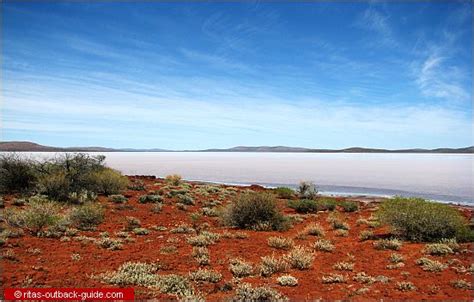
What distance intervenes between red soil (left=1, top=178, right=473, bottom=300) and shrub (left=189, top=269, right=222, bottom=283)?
22 centimetres

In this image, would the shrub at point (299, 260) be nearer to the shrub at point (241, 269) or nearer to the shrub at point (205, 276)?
the shrub at point (241, 269)

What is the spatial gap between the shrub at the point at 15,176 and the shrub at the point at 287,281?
726 inches

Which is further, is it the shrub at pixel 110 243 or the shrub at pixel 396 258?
the shrub at pixel 110 243

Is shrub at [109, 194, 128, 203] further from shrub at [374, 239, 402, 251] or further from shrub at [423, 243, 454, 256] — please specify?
shrub at [423, 243, 454, 256]

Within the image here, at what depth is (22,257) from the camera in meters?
8.62

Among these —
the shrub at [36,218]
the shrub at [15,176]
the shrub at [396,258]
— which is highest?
the shrub at [15,176]

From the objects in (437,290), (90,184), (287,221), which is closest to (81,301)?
(437,290)

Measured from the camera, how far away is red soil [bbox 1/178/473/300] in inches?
274

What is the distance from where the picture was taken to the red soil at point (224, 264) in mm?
6965

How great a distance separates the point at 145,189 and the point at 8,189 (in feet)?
29.3

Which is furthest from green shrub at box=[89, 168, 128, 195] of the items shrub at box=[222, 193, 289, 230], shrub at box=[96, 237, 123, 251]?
shrub at box=[96, 237, 123, 251]

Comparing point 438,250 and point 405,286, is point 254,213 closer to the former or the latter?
point 438,250

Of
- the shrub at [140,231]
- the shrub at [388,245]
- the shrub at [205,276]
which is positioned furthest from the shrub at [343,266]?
the shrub at [140,231]

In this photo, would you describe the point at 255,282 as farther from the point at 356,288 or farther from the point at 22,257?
the point at 22,257
